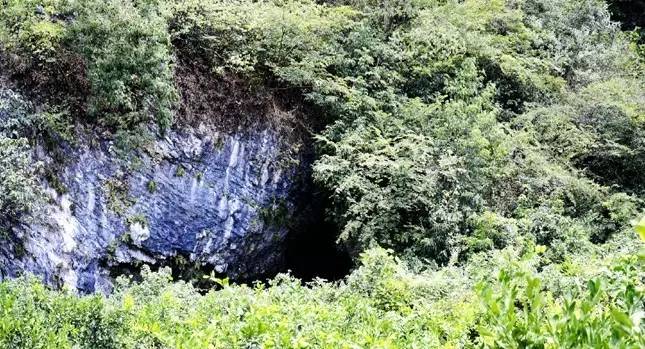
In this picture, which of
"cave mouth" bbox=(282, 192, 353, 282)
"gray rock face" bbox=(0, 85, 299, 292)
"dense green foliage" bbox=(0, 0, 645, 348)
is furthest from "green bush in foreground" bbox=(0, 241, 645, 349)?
"cave mouth" bbox=(282, 192, 353, 282)

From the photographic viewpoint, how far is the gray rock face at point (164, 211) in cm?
668

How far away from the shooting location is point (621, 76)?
1142 cm

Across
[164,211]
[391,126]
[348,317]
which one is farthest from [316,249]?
[348,317]

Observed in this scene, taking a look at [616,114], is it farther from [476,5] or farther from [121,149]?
[121,149]

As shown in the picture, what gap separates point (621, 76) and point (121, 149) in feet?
31.8

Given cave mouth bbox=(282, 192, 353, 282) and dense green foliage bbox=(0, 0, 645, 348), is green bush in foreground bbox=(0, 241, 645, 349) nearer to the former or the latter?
dense green foliage bbox=(0, 0, 645, 348)

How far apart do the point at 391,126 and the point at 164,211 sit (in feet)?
11.9

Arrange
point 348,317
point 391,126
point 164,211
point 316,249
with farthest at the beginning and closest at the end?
point 316,249
point 391,126
point 164,211
point 348,317

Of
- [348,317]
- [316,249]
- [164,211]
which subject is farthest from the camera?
[316,249]

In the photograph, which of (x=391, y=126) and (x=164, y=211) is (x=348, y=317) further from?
(x=391, y=126)

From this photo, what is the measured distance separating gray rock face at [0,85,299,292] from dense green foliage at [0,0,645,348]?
1.64 feet

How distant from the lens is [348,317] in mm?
3904

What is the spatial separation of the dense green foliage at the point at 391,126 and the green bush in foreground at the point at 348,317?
3 cm

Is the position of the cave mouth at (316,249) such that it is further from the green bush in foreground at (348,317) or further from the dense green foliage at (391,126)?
the green bush in foreground at (348,317)
